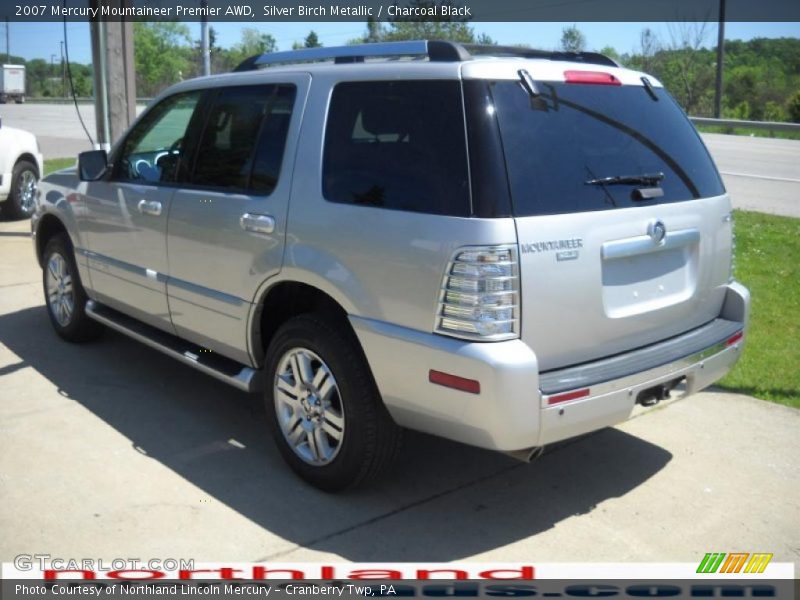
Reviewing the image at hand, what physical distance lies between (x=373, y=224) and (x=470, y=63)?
0.77 metres

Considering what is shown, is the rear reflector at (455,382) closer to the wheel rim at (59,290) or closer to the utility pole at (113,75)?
the wheel rim at (59,290)

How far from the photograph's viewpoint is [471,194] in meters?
3.39

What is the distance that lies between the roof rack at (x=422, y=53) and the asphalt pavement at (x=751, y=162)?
9.52 metres

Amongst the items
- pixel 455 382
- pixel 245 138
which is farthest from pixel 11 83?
pixel 455 382

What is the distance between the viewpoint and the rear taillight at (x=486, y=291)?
3.31 meters

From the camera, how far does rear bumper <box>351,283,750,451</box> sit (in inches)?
130

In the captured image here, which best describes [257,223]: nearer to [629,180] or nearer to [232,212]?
[232,212]

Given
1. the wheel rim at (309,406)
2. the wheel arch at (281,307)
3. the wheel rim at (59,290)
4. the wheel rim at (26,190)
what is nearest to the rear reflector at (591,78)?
the wheel arch at (281,307)

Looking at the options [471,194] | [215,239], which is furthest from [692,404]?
[215,239]

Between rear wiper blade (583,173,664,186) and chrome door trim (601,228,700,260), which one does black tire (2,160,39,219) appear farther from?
chrome door trim (601,228,700,260)

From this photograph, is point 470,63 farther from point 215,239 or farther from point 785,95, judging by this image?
point 785,95

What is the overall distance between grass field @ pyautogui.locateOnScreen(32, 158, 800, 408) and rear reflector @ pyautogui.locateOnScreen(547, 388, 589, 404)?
97.9 inches

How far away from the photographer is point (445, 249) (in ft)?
11.1

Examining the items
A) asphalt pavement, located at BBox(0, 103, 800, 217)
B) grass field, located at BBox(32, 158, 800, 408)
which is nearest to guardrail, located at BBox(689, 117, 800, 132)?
asphalt pavement, located at BBox(0, 103, 800, 217)
